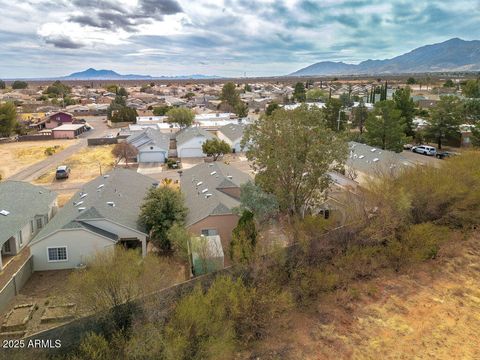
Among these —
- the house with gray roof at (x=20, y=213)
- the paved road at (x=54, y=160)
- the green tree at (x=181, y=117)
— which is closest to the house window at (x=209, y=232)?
the house with gray roof at (x=20, y=213)

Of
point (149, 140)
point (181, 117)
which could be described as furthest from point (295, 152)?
point (181, 117)

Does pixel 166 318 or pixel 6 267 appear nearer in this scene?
pixel 166 318

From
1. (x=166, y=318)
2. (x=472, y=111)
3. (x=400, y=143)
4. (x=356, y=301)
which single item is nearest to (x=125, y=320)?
(x=166, y=318)

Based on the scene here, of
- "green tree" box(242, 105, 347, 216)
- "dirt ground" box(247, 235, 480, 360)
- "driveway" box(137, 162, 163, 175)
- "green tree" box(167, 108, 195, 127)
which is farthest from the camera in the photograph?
"green tree" box(167, 108, 195, 127)

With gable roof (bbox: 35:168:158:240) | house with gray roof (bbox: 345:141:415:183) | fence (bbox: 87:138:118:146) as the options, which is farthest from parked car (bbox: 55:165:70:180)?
house with gray roof (bbox: 345:141:415:183)

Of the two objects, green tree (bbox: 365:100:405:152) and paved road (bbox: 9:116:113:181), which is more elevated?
green tree (bbox: 365:100:405:152)

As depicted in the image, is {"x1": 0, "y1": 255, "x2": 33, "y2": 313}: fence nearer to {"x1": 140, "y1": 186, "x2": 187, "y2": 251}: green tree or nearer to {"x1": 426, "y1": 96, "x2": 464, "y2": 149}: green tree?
{"x1": 140, "y1": 186, "x2": 187, "y2": 251}: green tree

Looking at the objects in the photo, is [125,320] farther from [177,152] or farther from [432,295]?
[177,152]
